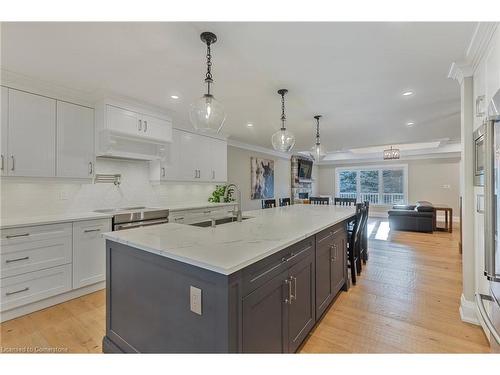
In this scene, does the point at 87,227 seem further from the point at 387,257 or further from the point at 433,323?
the point at 387,257

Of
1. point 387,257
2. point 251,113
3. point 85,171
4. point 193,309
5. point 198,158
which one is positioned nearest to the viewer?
point 193,309

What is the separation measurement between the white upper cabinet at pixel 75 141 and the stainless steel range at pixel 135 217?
2.06 feet

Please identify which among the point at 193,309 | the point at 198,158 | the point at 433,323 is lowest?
the point at 433,323

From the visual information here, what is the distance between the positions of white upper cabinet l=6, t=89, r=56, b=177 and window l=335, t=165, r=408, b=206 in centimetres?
954

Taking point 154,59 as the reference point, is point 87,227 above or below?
below

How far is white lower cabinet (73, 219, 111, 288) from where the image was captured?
268 centimetres

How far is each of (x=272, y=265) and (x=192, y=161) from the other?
3323mm

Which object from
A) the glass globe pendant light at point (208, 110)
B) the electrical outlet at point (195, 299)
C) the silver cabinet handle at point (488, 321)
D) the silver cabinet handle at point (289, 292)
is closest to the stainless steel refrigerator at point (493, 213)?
the silver cabinet handle at point (488, 321)

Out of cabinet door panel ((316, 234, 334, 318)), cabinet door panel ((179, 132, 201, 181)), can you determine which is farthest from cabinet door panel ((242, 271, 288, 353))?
cabinet door panel ((179, 132, 201, 181))

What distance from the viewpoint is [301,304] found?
180cm

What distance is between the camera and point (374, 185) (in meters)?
9.44
